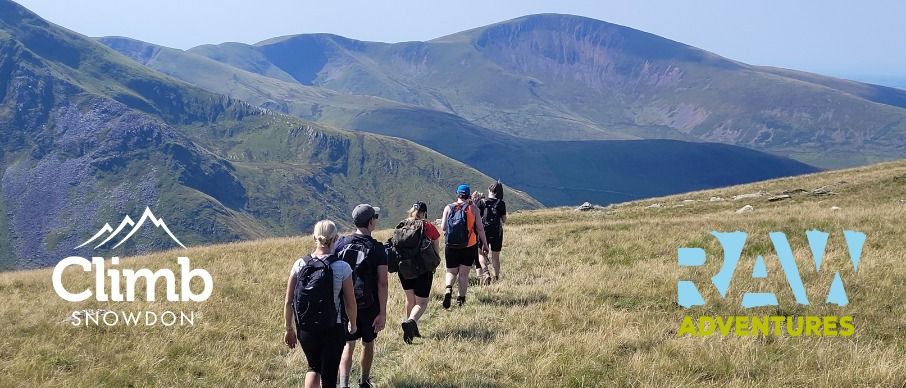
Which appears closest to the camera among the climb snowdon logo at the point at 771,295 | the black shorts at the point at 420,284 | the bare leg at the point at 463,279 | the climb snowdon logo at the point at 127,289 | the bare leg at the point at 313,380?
the bare leg at the point at 313,380

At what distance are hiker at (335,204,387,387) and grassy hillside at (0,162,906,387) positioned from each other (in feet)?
2.21

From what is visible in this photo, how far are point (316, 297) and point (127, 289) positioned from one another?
10.1 metres

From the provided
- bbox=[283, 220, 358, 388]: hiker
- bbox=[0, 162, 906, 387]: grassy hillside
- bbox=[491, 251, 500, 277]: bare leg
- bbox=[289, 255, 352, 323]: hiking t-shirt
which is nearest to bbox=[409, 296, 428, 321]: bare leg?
bbox=[0, 162, 906, 387]: grassy hillside

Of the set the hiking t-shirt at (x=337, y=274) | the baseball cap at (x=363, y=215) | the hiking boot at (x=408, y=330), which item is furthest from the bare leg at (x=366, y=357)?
Answer: the hiking boot at (x=408, y=330)

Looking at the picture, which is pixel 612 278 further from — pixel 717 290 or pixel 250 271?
pixel 250 271

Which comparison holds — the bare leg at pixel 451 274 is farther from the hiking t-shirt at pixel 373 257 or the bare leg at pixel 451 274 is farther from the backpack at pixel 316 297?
the backpack at pixel 316 297

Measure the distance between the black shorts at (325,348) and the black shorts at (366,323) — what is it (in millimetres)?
969

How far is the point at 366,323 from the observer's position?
8203 millimetres

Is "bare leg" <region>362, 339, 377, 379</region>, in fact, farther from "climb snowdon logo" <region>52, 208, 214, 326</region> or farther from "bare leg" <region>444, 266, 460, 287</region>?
"climb snowdon logo" <region>52, 208, 214, 326</region>

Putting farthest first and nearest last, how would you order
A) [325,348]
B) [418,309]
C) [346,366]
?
[418,309], [346,366], [325,348]

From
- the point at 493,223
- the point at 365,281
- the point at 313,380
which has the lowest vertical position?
the point at 313,380

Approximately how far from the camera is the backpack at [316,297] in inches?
272

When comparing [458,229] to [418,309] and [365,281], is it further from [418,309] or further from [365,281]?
[365,281]

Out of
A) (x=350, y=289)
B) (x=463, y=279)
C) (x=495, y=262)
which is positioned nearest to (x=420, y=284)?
(x=463, y=279)
